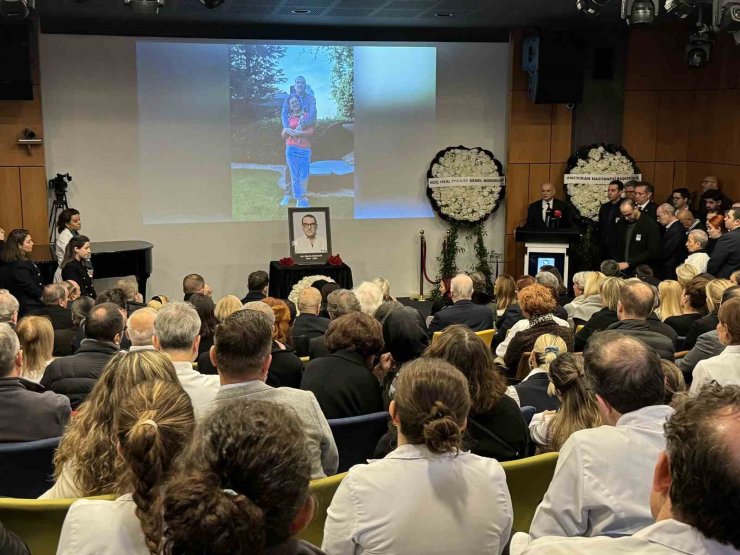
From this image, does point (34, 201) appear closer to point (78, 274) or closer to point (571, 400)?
point (78, 274)

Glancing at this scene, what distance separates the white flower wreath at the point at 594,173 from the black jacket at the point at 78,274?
5.89m

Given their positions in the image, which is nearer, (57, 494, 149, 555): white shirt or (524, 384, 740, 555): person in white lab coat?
(524, 384, 740, 555): person in white lab coat

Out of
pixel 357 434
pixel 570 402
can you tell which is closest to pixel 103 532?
pixel 357 434

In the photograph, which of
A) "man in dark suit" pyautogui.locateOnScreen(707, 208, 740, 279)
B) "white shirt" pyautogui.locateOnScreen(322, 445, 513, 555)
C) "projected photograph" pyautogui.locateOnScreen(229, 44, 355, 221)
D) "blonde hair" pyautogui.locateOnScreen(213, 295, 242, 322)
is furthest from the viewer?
"projected photograph" pyautogui.locateOnScreen(229, 44, 355, 221)

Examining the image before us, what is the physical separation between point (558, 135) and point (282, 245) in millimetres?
3787

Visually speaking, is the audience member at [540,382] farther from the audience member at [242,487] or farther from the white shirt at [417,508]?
the audience member at [242,487]

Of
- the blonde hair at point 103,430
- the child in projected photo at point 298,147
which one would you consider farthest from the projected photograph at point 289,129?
the blonde hair at point 103,430

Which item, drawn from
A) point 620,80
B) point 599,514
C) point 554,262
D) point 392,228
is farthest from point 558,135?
point 599,514

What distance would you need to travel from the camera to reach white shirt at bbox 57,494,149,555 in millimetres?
1806

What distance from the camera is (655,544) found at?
135 cm

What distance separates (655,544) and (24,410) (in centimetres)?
253

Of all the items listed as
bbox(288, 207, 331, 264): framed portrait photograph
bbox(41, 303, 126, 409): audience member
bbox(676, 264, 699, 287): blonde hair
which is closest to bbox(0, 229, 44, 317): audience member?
bbox(288, 207, 331, 264): framed portrait photograph

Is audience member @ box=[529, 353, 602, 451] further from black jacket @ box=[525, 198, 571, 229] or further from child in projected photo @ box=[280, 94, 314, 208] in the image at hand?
child in projected photo @ box=[280, 94, 314, 208]

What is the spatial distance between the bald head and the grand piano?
417cm
